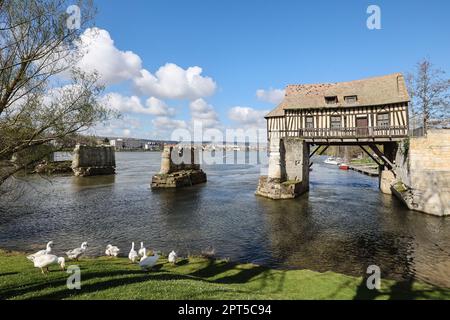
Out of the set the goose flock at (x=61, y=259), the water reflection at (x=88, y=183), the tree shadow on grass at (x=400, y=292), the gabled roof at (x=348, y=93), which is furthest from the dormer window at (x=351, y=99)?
the water reflection at (x=88, y=183)


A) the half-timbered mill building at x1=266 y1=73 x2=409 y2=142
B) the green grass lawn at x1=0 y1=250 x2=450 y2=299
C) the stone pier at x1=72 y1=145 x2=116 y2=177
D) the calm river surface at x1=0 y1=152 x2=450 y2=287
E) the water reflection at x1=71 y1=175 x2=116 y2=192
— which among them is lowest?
the calm river surface at x1=0 y1=152 x2=450 y2=287

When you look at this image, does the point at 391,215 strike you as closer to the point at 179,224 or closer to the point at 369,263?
the point at 369,263

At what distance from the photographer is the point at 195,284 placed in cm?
808

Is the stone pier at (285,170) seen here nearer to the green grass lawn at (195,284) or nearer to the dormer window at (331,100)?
the dormer window at (331,100)

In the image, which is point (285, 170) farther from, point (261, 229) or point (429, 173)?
point (261, 229)

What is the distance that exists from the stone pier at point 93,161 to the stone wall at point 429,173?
171 feet

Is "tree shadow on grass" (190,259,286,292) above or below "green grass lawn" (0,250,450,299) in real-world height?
Answer: below

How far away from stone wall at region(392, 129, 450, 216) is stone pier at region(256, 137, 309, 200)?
9545mm

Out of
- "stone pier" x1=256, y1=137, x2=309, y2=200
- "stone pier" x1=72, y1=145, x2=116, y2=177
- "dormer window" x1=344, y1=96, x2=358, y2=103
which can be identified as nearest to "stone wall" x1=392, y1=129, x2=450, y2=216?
"dormer window" x1=344, y1=96, x2=358, y2=103

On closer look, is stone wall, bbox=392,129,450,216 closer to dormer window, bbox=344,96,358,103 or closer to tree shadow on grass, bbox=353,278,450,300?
dormer window, bbox=344,96,358,103

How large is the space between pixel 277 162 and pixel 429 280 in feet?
62.6

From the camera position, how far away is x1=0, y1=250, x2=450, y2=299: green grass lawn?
692cm

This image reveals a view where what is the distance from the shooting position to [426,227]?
18172 mm

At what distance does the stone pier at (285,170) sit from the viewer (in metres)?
28.7
